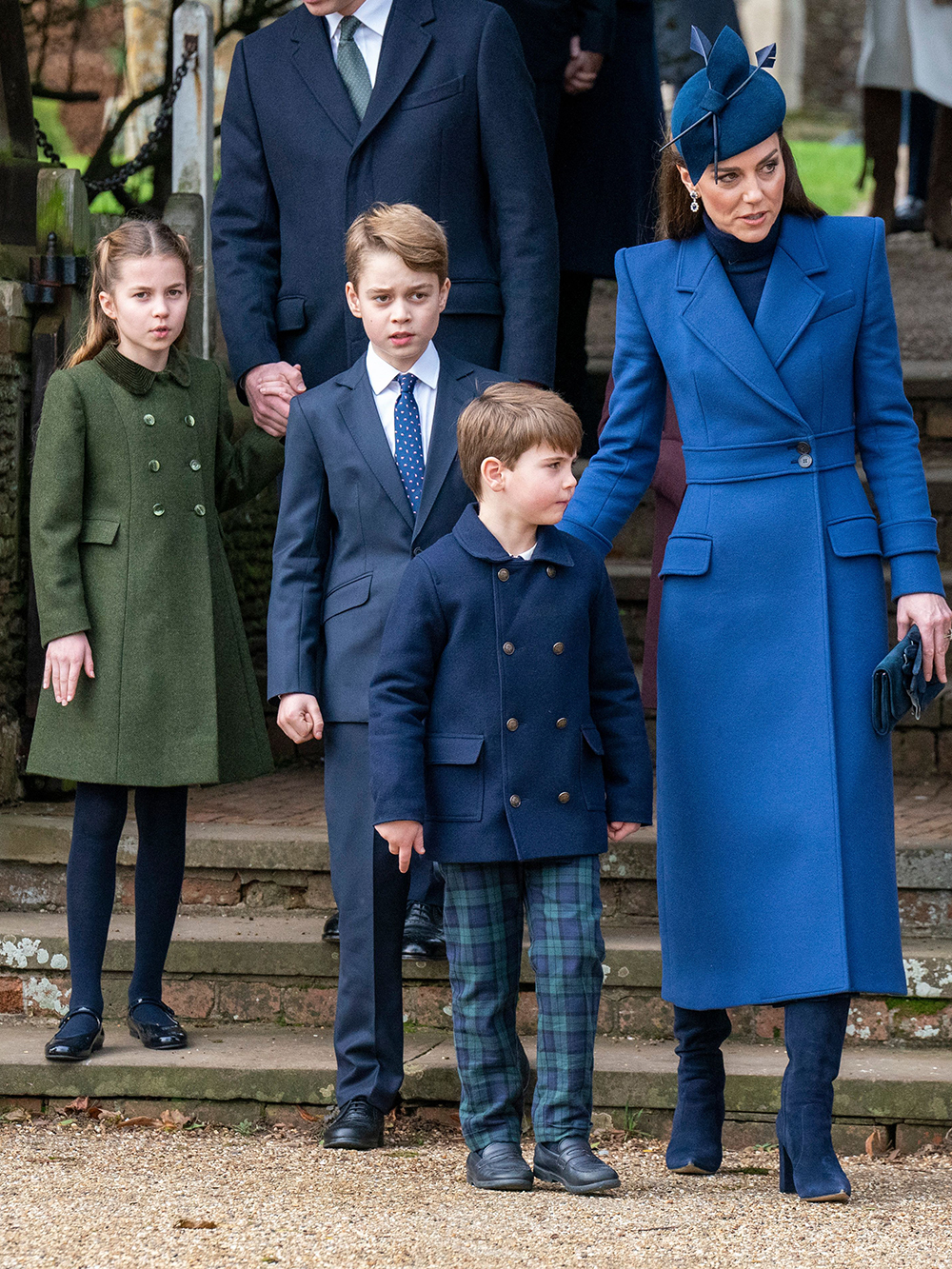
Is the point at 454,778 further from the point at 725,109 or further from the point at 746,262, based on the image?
the point at 725,109

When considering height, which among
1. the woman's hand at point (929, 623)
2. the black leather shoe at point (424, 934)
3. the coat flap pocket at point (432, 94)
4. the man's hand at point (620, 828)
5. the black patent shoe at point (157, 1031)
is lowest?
the black patent shoe at point (157, 1031)

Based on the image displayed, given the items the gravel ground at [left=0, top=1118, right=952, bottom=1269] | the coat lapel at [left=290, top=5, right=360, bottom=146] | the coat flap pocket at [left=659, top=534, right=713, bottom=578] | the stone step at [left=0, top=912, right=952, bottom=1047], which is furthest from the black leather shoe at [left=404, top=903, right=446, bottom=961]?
the coat lapel at [left=290, top=5, right=360, bottom=146]

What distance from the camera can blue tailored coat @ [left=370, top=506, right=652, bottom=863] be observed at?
10.6 ft

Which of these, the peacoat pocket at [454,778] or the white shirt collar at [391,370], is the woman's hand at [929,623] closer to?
the peacoat pocket at [454,778]

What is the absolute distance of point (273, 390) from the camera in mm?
3914

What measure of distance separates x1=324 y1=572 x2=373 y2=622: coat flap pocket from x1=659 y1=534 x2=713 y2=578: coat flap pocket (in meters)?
0.59

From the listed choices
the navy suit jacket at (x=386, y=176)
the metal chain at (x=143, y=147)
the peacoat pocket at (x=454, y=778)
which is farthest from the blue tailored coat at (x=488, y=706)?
the metal chain at (x=143, y=147)

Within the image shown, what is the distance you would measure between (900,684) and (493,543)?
0.74 m

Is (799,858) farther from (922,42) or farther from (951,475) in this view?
(922,42)

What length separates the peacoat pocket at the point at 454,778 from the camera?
3250 millimetres

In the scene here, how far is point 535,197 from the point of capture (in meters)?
3.90

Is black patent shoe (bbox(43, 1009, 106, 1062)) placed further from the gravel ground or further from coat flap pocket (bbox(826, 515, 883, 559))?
coat flap pocket (bbox(826, 515, 883, 559))

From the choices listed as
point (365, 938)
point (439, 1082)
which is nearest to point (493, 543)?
point (365, 938)

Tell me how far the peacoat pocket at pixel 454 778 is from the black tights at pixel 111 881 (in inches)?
36.5
